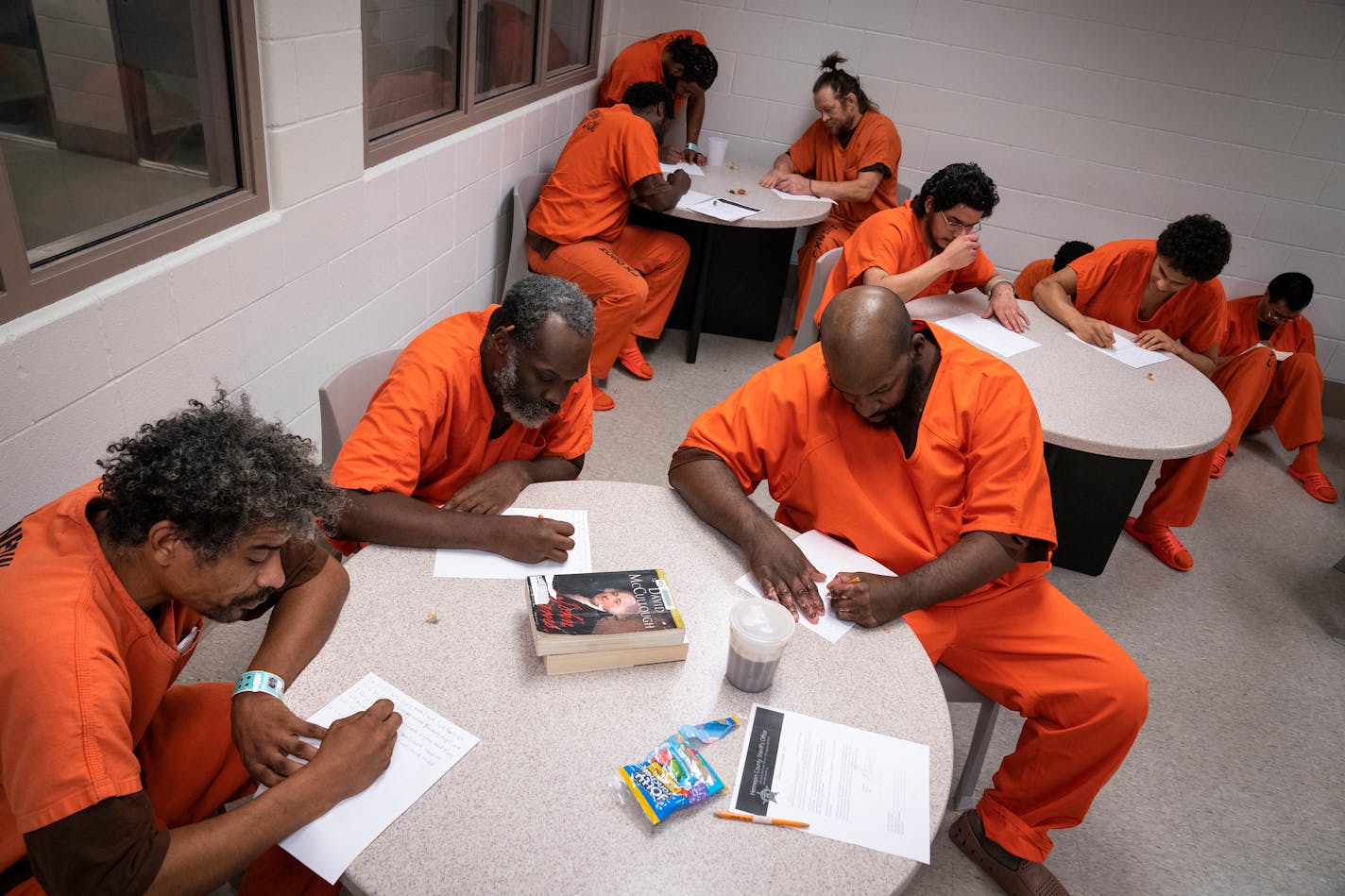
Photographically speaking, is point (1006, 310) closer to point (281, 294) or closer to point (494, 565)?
point (494, 565)

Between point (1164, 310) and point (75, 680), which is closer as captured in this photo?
point (75, 680)

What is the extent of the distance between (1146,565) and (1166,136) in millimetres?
2439

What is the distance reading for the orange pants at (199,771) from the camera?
1278 mm

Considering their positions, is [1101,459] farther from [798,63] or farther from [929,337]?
[798,63]

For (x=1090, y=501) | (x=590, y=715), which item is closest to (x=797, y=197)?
(x=1090, y=501)

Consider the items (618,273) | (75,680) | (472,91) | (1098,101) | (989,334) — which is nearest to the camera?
(75,680)

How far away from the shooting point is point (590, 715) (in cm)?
125

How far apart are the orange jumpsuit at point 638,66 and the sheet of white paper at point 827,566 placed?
129 inches

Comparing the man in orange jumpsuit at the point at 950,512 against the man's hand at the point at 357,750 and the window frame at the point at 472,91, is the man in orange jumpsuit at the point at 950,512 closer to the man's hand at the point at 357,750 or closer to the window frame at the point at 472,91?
the man's hand at the point at 357,750

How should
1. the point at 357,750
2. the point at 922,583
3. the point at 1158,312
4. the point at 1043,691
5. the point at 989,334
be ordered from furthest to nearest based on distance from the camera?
the point at 1158,312 → the point at 989,334 → the point at 1043,691 → the point at 922,583 → the point at 357,750

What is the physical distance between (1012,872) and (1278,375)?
10.7 feet

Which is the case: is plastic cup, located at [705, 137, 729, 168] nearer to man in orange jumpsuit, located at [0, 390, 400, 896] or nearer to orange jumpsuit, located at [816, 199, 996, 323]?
orange jumpsuit, located at [816, 199, 996, 323]

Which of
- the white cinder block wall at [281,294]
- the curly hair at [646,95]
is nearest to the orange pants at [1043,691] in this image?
the white cinder block wall at [281,294]

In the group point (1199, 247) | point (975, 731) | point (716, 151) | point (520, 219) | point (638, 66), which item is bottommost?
point (975, 731)
